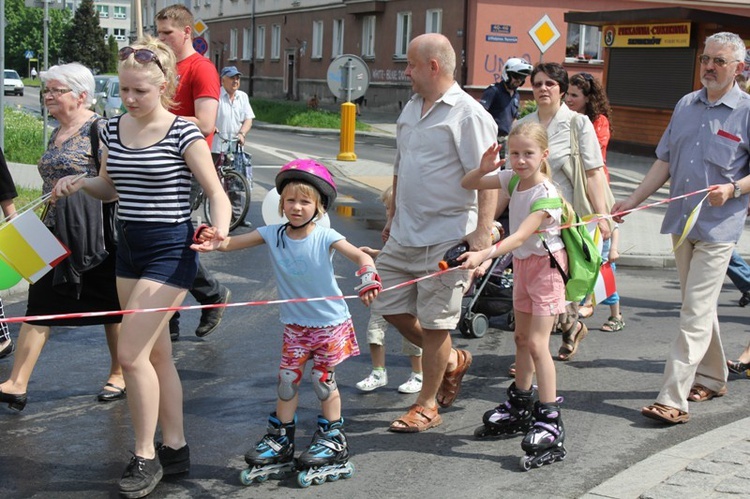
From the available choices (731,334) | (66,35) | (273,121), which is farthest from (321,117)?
(66,35)

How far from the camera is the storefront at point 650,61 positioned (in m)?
27.9

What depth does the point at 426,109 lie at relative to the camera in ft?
18.2

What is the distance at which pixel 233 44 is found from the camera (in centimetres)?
6575

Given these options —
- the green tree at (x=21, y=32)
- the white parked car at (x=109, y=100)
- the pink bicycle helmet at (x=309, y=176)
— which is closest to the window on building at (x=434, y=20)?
the white parked car at (x=109, y=100)

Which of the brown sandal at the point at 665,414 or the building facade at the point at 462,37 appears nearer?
the brown sandal at the point at 665,414

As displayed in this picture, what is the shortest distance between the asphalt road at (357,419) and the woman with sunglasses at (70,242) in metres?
0.34

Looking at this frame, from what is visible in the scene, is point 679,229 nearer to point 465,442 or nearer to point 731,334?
point 465,442

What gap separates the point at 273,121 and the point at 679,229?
37.6 metres

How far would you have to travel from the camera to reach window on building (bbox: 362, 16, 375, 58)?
4756 centimetres

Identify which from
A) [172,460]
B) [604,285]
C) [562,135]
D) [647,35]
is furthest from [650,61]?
[172,460]

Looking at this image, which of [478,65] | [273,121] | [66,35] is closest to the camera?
[478,65]

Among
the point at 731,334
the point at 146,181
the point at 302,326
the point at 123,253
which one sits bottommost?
the point at 731,334

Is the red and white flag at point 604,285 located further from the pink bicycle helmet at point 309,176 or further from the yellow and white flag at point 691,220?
the pink bicycle helmet at point 309,176

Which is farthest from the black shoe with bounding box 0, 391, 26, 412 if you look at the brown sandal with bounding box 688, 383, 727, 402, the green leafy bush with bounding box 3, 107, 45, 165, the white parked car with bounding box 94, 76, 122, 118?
the white parked car with bounding box 94, 76, 122, 118
